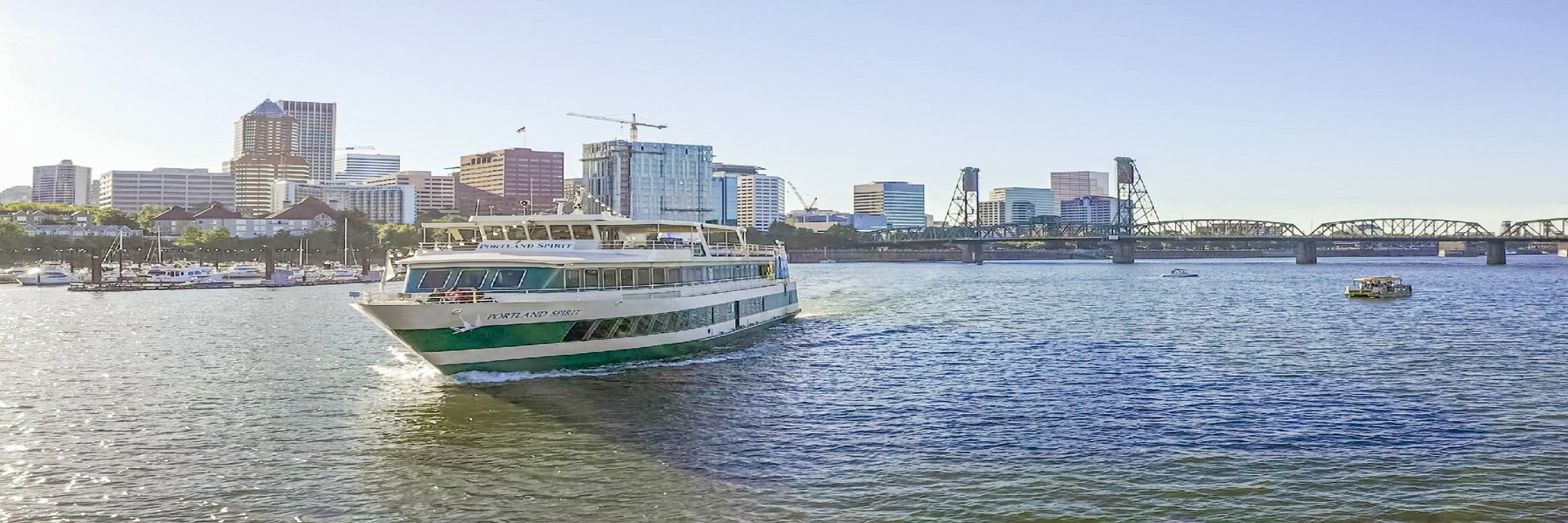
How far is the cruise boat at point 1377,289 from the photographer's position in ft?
326

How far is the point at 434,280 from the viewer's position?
39.8 meters

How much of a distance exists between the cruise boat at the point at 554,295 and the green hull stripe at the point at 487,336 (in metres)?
0.04

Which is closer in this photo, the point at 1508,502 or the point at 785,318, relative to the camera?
the point at 1508,502

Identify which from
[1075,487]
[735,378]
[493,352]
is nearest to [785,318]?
[735,378]

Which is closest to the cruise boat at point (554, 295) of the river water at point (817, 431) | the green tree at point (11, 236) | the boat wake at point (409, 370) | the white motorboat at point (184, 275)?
the river water at point (817, 431)

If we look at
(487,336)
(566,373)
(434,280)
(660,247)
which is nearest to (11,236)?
(660,247)

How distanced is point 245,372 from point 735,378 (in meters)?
20.5

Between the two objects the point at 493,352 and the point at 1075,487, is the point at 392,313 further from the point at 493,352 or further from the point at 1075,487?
the point at 1075,487

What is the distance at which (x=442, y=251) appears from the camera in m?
42.3

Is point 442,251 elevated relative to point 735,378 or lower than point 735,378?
elevated

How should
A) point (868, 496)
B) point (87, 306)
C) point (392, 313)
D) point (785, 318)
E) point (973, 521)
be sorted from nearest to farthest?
point (973, 521) → point (868, 496) → point (392, 313) → point (785, 318) → point (87, 306)

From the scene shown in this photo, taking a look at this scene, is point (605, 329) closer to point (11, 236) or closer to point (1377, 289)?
point (1377, 289)

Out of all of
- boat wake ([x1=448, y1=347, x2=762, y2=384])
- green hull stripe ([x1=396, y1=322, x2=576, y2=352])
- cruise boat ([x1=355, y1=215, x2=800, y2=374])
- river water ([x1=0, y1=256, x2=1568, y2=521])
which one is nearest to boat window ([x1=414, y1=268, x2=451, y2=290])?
cruise boat ([x1=355, y1=215, x2=800, y2=374])

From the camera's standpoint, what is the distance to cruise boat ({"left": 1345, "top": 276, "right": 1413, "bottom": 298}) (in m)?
99.2
